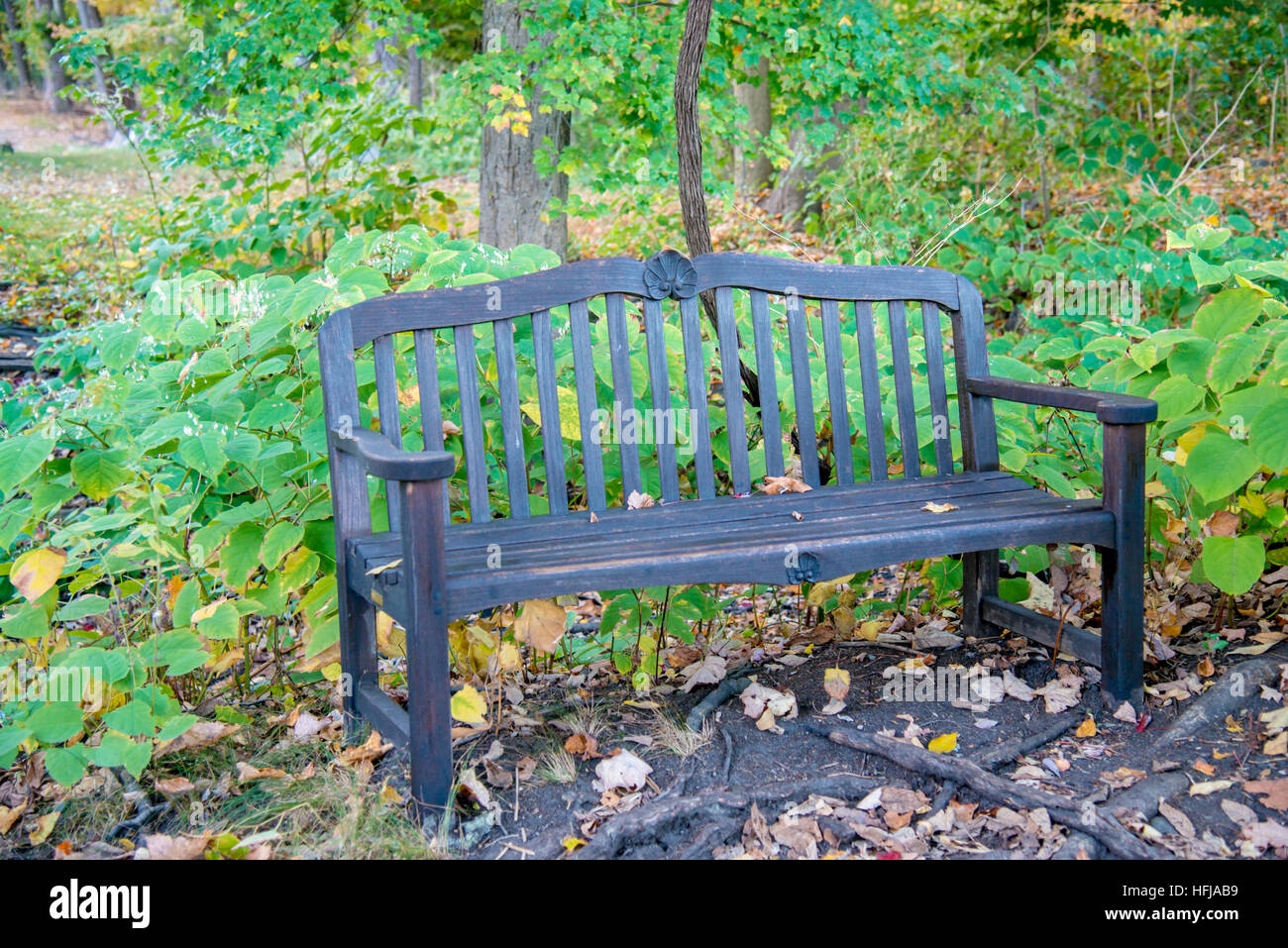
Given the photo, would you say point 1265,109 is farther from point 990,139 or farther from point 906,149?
point 906,149

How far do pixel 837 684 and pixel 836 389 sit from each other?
0.83 meters

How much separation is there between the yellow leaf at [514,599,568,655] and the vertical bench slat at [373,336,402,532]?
0.39 metres

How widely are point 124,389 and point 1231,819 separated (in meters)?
2.80

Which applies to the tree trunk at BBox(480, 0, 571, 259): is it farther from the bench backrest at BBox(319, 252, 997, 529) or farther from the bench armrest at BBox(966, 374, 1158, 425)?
the bench armrest at BBox(966, 374, 1158, 425)

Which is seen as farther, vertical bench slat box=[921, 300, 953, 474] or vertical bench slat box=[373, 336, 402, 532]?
vertical bench slat box=[921, 300, 953, 474]

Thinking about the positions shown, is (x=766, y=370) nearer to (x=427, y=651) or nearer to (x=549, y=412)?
(x=549, y=412)

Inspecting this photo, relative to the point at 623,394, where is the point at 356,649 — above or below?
below

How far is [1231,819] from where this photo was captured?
210 centimetres

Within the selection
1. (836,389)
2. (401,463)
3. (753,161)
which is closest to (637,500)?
(836,389)

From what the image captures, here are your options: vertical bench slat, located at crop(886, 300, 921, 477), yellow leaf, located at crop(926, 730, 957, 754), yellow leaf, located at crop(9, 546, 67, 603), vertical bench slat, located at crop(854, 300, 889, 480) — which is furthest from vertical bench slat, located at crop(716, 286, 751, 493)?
yellow leaf, located at crop(9, 546, 67, 603)

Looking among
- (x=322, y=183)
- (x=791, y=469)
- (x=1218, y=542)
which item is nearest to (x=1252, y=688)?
(x=1218, y=542)

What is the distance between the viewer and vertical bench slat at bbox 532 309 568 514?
266 cm

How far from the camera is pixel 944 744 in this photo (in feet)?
8.00

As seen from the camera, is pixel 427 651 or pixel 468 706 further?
pixel 468 706
